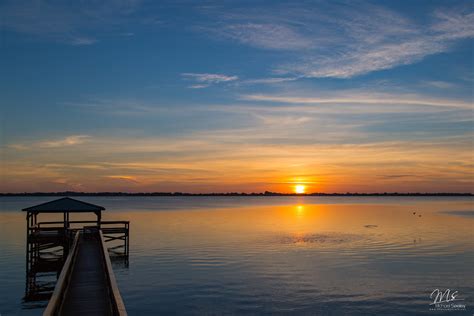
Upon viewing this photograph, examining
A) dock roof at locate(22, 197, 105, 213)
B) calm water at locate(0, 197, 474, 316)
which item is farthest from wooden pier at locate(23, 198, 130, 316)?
calm water at locate(0, 197, 474, 316)

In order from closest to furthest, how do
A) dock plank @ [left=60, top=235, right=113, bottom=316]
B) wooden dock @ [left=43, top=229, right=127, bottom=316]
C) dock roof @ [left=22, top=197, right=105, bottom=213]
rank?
wooden dock @ [left=43, top=229, right=127, bottom=316] → dock plank @ [left=60, top=235, right=113, bottom=316] → dock roof @ [left=22, top=197, right=105, bottom=213]

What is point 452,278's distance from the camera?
28922 millimetres

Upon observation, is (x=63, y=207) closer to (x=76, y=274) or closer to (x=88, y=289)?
(x=76, y=274)

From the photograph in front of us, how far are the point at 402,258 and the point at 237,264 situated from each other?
43.8 feet

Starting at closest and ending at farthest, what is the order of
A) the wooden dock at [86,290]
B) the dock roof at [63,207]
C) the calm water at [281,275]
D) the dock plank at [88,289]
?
1. the wooden dock at [86,290]
2. the dock plank at [88,289]
3. the calm water at [281,275]
4. the dock roof at [63,207]

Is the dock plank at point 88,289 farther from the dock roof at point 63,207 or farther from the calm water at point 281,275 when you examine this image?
the dock roof at point 63,207

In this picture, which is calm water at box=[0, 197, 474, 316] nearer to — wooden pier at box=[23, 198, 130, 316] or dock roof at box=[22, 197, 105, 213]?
wooden pier at box=[23, 198, 130, 316]

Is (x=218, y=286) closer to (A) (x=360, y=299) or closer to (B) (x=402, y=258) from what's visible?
(A) (x=360, y=299)

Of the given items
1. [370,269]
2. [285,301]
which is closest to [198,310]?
[285,301]

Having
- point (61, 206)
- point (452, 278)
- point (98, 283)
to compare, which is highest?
point (61, 206)

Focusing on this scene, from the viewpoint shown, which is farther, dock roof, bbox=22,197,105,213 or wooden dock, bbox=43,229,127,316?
dock roof, bbox=22,197,105,213

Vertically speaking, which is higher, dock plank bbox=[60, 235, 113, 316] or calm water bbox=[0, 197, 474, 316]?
dock plank bbox=[60, 235, 113, 316]

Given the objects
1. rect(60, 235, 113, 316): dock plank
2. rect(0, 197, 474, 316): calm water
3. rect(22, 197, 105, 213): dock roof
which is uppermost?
rect(22, 197, 105, 213): dock roof

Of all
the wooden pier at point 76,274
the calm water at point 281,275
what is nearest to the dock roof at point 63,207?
the wooden pier at point 76,274
